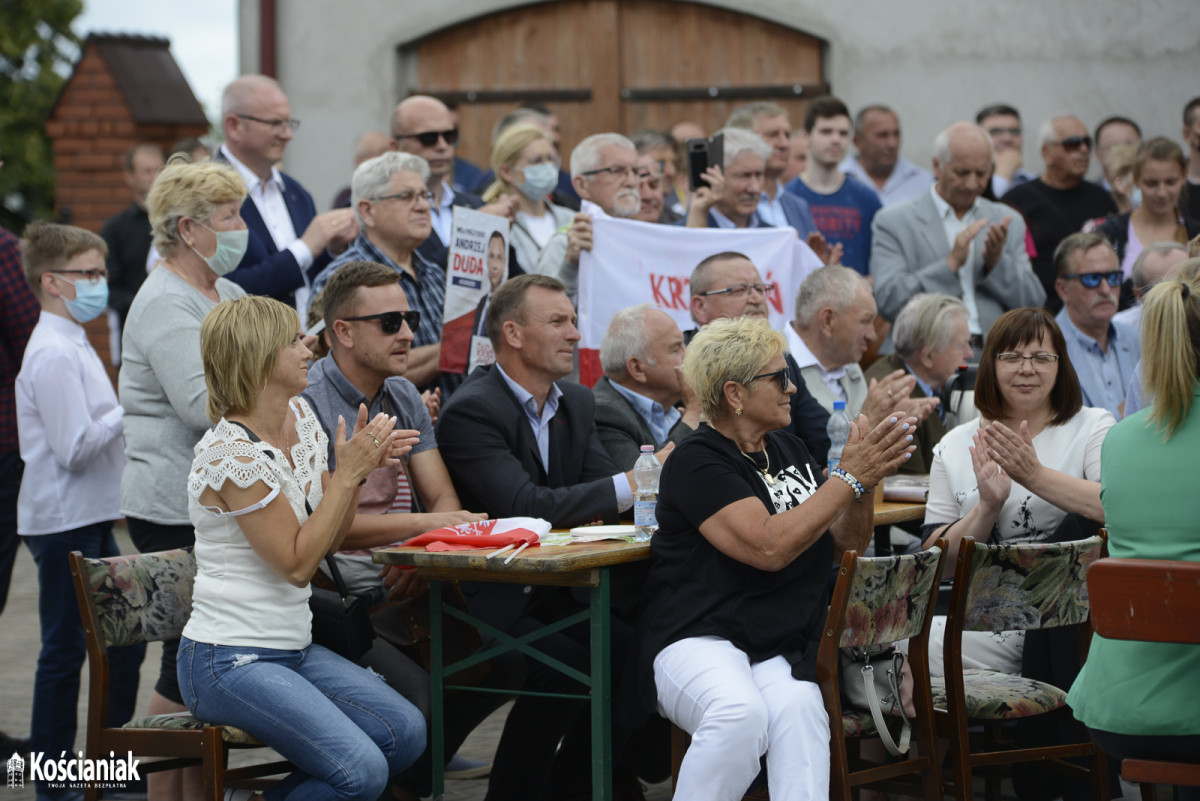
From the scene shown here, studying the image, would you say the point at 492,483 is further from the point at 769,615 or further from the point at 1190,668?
the point at 1190,668

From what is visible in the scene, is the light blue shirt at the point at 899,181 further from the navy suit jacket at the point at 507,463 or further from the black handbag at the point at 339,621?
the black handbag at the point at 339,621

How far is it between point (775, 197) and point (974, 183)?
1.33m

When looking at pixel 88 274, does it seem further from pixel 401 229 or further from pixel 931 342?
pixel 931 342

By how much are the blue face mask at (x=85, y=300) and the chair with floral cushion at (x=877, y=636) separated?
3.41 meters

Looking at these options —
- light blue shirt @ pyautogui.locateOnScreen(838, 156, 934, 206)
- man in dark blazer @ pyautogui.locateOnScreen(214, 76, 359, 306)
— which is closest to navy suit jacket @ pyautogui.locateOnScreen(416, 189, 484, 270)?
man in dark blazer @ pyautogui.locateOnScreen(214, 76, 359, 306)

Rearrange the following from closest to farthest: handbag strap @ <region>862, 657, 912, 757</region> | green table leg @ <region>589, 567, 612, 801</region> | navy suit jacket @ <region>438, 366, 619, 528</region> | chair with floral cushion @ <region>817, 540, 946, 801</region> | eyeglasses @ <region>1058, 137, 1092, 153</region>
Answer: chair with floral cushion @ <region>817, 540, 946, 801</region> < handbag strap @ <region>862, 657, 912, 757</region> < green table leg @ <region>589, 567, 612, 801</region> < navy suit jacket @ <region>438, 366, 619, 528</region> < eyeglasses @ <region>1058, 137, 1092, 153</region>

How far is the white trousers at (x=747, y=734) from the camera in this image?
13.6ft

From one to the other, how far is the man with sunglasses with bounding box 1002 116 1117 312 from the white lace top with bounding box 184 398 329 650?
605 cm

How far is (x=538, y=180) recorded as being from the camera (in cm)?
750

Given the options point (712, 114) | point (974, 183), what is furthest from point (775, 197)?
point (712, 114)

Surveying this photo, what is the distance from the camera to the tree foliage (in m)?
24.7

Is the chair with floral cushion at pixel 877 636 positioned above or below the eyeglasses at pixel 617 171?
below

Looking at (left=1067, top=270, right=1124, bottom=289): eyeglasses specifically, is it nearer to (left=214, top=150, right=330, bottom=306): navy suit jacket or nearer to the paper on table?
the paper on table

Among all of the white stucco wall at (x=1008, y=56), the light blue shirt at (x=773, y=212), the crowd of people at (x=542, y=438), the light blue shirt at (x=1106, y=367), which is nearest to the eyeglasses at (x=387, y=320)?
the crowd of people at (x=542, y=438)
